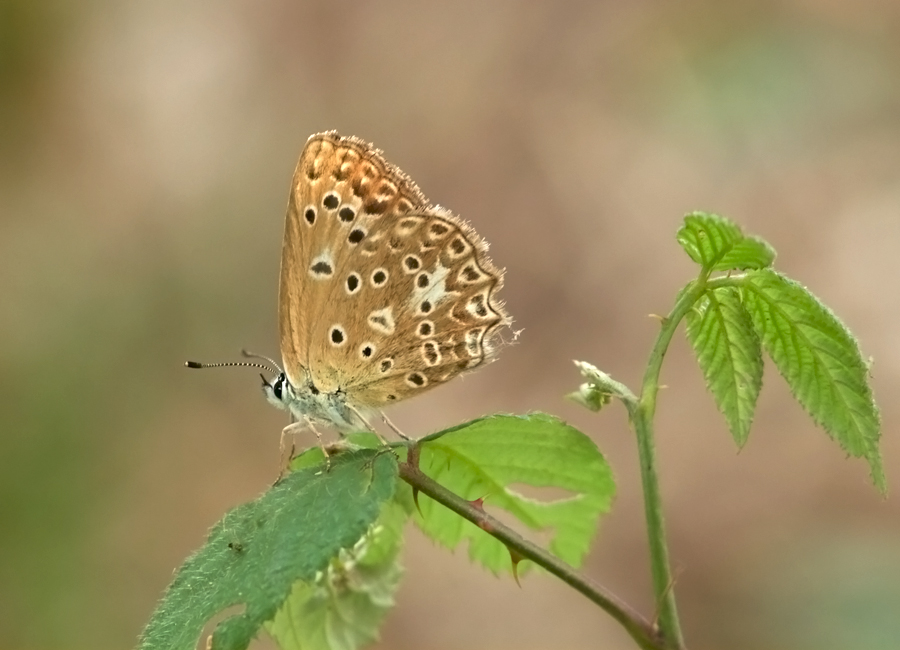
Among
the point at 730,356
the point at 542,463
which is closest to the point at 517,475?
the point at 542,463

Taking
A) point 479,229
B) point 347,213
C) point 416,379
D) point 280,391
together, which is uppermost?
point 479,229

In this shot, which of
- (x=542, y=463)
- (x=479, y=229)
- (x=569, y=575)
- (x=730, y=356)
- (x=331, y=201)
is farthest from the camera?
(x=479, y=229)

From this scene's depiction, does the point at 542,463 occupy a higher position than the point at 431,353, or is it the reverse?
the point at 431,353

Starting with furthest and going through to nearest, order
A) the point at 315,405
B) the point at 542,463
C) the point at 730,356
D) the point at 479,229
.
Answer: the point at 479,229, the point at 315,405, the point at 542,463, the point at 730,356

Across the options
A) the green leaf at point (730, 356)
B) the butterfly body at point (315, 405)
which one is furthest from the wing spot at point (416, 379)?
the green leaf at point (730, 356)

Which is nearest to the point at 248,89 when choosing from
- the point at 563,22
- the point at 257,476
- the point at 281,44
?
the point at 281,44

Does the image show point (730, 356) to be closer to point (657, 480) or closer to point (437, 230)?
point (657, 480)

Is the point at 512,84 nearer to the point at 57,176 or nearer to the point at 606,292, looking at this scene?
the point at 606,292

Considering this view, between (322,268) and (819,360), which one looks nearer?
(819,360)
